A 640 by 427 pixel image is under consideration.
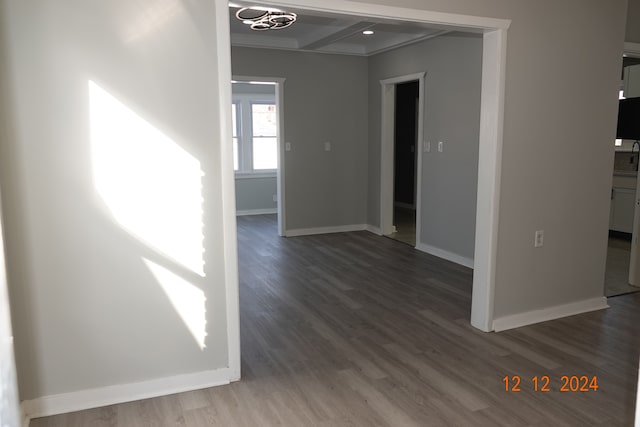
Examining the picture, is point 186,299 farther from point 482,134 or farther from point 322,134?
point 322,134

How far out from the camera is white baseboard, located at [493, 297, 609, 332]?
11.9 feet

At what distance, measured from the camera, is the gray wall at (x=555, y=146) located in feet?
11.3

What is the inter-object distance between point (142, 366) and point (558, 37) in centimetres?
344

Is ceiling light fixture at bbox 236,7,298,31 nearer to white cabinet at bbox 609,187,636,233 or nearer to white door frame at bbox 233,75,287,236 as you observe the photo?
white door frame at bbox 233,75,287,236

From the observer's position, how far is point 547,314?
381cm

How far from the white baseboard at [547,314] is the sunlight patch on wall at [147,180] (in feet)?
7.24

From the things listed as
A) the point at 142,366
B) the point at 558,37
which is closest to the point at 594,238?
the point at 558,37

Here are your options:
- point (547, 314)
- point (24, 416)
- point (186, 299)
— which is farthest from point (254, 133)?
point (24, 416)

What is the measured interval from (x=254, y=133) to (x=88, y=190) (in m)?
6.45

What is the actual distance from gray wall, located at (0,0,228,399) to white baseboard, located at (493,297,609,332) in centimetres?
211

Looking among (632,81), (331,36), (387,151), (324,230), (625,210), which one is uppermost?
(331,36)

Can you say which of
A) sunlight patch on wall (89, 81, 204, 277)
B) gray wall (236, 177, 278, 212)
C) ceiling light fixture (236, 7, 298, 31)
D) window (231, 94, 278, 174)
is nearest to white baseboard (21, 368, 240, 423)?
sunlight patch on wall (89, 81, 204, 277)

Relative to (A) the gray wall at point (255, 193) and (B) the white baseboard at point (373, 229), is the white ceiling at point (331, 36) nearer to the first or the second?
(B) the white baseboard at point (373, 229)

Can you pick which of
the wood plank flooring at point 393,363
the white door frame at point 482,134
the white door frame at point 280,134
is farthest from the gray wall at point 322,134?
the white door frame at point 482,134
